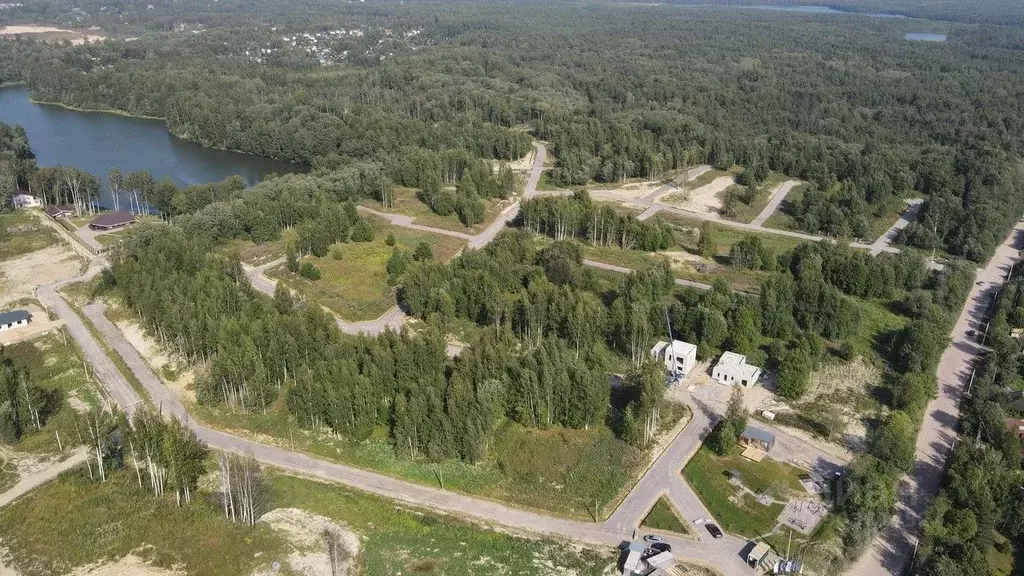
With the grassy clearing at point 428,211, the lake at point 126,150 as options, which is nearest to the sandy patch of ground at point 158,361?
the grassy clearing at point 428,211

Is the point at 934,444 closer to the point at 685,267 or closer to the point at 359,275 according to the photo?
the point at 685,267

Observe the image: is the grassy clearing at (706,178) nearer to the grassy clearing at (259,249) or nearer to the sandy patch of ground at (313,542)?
the grassy clearing at (259,249)

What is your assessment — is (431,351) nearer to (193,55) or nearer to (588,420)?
(588,420)

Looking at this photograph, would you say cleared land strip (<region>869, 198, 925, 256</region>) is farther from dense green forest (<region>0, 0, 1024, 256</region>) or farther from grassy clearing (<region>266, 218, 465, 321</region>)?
grassy clearing (<region>266, 218, 465, 321</region>)

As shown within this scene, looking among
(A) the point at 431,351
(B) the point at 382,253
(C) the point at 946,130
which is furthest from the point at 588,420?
(C) the point at 946,130

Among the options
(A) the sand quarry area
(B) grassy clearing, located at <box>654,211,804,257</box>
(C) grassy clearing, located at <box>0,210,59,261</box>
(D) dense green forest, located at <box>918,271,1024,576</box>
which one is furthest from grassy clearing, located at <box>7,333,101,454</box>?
(A) the sand quarry area

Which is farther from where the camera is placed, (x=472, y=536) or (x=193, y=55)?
(x=193, y=55)
